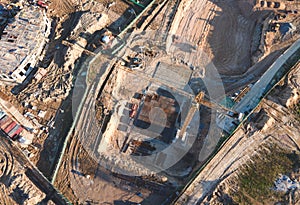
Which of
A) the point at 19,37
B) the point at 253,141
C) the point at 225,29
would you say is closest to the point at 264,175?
A: the point at 253,141

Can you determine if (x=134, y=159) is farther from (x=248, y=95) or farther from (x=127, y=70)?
(x=248, y=95)

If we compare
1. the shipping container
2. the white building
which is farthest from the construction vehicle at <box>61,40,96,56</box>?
the shipping container

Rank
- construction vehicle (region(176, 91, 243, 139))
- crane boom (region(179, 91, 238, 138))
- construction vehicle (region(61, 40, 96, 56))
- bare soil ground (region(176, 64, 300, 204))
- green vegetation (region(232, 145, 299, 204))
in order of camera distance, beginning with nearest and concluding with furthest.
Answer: green vegetation (region(232, 145, 299, 204)), bare soil ground (region(176, 64, 300, 204)), construction vehicle (region(176, 91, 243, 139)), crane boom (region(179, 91, 238, 138)), construction vehicle (region(61, 40, 96, 56))

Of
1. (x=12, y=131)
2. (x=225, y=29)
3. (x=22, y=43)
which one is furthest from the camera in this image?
(x=225, y=29)

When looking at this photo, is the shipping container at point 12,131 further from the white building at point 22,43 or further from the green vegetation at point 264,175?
the green vegetation at point 264,175

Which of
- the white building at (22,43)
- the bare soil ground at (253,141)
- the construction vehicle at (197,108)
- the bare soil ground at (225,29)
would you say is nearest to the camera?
the bare soil ground at (253,141)

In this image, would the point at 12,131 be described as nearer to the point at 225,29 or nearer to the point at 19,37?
the point at 19,37

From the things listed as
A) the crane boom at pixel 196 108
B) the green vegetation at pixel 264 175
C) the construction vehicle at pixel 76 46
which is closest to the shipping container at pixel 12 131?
the construction vehicle at pixel 76 46

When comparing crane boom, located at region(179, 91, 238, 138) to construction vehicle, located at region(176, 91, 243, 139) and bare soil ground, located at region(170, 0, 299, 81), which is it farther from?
bare soil ground, located at region(170, 0, 299, 81)
